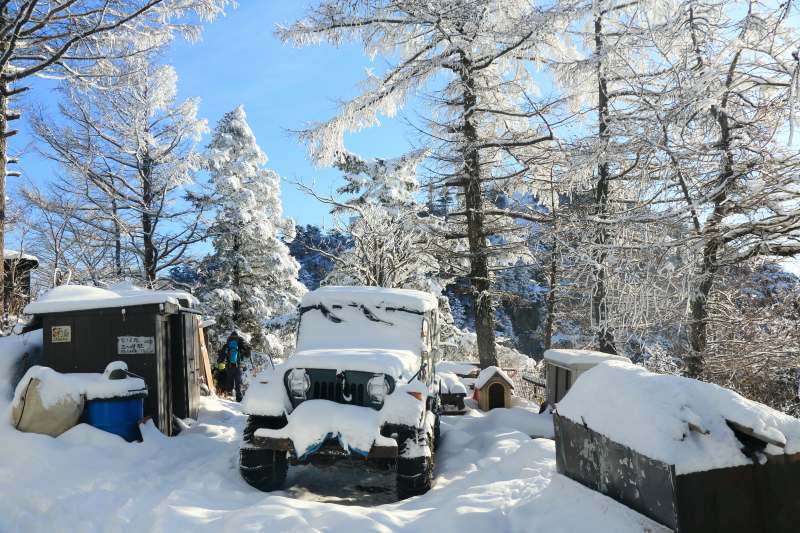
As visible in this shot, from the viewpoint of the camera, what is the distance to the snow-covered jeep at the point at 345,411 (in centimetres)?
534

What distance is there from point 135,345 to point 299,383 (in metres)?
2.96

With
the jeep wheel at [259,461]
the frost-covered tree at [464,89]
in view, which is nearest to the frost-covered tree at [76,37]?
the frost-covered tree at [464,89]

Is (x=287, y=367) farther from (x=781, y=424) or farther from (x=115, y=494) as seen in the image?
(x=781, y=424)

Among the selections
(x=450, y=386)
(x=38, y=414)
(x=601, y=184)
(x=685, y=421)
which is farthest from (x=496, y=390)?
(x=38, y=414)

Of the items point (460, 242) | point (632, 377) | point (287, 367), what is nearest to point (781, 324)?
point (632, 377)

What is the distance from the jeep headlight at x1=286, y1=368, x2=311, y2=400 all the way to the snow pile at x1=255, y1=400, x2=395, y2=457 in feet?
1.47

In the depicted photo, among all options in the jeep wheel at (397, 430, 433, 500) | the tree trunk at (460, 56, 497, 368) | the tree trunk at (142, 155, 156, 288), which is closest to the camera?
the jeep wheel at (397, 430, 433, 500)

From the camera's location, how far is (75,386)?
639 cm

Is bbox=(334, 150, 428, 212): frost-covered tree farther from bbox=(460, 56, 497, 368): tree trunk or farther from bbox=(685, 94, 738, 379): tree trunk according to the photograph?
bbox=(685, 94, 738, 379): tree trunk

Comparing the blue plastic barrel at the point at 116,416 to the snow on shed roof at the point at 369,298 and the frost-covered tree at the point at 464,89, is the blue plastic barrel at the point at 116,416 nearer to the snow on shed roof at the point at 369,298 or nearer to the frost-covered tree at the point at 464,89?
the snow on shed roof at the point at 369,298

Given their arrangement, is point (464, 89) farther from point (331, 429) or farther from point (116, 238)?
point (116, 238)

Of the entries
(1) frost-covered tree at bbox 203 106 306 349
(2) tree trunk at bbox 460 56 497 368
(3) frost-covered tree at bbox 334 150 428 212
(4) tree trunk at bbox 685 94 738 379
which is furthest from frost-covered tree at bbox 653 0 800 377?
(1) frost-covered tree at bbox 203 106 306 349

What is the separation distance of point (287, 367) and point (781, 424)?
4716 mm

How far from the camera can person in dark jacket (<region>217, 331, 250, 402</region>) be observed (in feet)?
39.0
